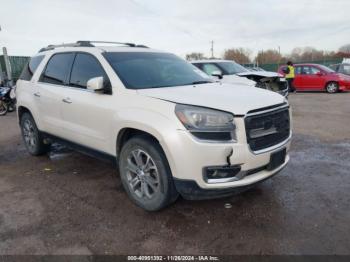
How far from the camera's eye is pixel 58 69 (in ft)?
16.0

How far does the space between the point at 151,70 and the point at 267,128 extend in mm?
1720

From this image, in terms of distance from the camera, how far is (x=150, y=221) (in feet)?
11.2

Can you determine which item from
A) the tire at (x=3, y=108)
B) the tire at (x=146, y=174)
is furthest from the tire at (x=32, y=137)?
the tire at (x=3, y=108)

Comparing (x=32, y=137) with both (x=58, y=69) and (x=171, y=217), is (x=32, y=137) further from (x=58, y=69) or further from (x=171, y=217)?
(x=171, y=217)

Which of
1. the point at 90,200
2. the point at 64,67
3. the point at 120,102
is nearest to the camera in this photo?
the point at 120,102

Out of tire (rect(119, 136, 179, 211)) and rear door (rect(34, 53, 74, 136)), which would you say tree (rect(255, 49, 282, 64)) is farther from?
tire (rect(119, 136, 179, 211))

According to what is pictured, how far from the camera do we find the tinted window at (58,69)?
15.4ft

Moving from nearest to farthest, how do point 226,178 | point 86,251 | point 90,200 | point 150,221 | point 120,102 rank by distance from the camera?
1. point 86,251
2. point 226,178
3. point 150,221
4. point 120,102
5. point 90,200

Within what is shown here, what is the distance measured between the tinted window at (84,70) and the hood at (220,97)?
0.87 metres

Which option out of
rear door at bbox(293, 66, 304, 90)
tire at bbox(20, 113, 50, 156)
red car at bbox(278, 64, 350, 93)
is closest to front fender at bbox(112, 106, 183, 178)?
tire at bbox(20, 113, 50, 156)

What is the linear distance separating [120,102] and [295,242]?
229cm

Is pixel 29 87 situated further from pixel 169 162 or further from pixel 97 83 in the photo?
pixel 169 162

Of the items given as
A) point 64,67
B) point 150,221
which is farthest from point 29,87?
point 150,221

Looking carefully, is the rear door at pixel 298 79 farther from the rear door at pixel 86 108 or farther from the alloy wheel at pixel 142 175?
the alloy wheel at pixel 142 175
